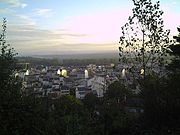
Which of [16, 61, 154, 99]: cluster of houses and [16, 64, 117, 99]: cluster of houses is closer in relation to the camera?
[16, 61, 154, 99]: cluster of houses

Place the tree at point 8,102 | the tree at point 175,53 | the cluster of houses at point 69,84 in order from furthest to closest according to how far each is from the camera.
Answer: the cluster of houses at point 69,84
the tree at point 175,53
the tree at point 8,102

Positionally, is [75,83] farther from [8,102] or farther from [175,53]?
[8,102]

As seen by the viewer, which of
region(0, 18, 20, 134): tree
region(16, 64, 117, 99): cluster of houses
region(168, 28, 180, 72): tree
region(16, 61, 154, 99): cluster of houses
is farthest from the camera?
region(16, 64, 117, 99): cluster of houses

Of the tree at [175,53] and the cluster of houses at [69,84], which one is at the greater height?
the tree at [175,53]

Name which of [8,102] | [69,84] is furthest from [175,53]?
[69,84]

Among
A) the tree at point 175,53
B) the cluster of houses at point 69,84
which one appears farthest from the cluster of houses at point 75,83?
the tree at point 175,53

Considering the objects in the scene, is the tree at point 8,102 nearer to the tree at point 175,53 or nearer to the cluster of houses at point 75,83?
the cluster of houses at point 75,83

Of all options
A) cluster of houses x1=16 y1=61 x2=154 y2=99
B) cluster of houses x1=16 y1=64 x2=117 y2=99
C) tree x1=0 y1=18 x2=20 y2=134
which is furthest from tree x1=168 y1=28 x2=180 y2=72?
tree x1=0 y1=18 x2=20 y2=134

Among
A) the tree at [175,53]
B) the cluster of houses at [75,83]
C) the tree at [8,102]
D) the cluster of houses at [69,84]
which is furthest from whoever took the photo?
the cluster of houses at [69,84]

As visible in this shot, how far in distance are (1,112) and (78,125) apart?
9.45 feet

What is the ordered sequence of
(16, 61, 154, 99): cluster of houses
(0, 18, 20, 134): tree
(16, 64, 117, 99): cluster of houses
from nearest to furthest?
(0, 18, 20, 134): tree
(16, 61, 154, 99): cluster of houses
(16, 64, 117, 99): cluster of houses

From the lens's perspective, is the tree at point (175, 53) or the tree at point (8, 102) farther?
the tree at point (175, 53)

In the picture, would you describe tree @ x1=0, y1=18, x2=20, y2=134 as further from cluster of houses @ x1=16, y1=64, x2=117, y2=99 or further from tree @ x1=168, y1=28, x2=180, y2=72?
tree @ x1=168, y1=28, x2=180, y2=72

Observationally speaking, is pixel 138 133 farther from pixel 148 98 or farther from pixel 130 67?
pixel 130 67
